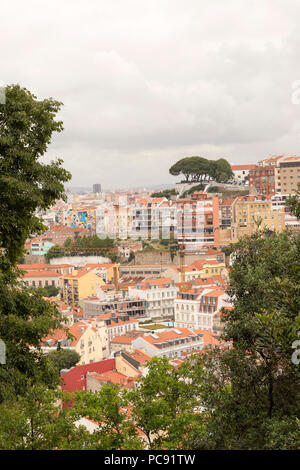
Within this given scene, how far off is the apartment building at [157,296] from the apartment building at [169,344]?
11.8 m

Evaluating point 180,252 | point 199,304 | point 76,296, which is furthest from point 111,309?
point 180,252

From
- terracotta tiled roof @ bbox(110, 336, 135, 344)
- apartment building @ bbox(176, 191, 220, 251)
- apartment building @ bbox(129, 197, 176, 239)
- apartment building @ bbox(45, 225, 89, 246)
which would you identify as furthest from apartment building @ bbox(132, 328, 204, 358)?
apartment building @ bbox(45, 225, 89, 246)

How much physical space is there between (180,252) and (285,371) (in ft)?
134

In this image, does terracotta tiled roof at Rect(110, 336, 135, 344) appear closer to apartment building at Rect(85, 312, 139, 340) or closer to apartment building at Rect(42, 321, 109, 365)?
apartment building at Rect(42, 321, 109, 365)

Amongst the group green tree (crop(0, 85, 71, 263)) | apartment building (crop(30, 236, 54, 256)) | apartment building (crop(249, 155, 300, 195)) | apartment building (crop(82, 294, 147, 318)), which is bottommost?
apartment building (crop(82, 294, 147, 318))

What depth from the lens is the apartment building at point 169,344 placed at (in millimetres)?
19344

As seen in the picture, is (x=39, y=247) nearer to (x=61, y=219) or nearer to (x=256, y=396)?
(x=61, y=219)

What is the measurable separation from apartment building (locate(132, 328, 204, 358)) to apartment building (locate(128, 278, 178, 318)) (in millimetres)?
11769

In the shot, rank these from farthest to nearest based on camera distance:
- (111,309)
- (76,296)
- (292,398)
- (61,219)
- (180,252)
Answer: (61,219) < (180,252) < (76,296) < (111,309) < (292,398)

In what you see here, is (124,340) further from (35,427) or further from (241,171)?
(241,171)

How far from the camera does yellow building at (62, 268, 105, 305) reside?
38.8 metres

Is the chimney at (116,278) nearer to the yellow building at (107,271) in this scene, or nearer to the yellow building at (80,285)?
the yellow building at (107,271)
